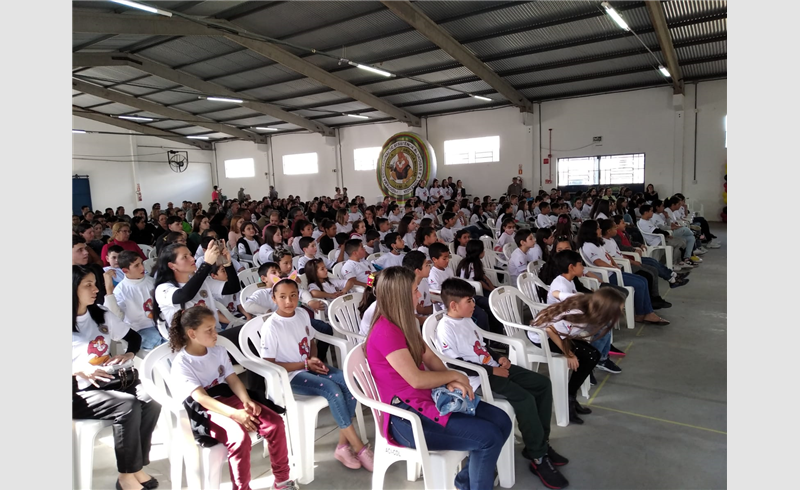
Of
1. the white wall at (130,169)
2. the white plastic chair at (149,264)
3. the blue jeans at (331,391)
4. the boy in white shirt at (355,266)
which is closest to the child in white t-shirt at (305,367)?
the blue jeans at (331,391)

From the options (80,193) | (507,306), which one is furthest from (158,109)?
(507,306)

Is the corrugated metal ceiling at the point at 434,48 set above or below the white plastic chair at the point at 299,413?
above

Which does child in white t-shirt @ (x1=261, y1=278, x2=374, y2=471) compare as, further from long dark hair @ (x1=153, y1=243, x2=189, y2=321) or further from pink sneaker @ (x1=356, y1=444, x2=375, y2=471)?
long dark hair @ (x1=153, y1=243, x2=189, y2=321)

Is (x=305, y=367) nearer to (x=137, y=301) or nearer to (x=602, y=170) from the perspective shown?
(x=137, y=301)

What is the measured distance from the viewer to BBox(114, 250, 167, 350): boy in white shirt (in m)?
3.08

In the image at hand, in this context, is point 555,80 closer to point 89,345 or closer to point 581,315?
point 581,315

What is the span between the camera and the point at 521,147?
13.8 m

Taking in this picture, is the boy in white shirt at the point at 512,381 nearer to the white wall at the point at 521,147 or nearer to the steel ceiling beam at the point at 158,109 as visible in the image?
the white wall at the point at 521,147

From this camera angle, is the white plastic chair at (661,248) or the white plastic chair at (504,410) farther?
the white plastic chair at (661,248)

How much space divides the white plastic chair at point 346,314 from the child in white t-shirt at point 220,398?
2.84 feet

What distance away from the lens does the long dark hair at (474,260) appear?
4293 millimetres

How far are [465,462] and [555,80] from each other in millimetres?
11350

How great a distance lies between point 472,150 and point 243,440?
Result: 1373cm

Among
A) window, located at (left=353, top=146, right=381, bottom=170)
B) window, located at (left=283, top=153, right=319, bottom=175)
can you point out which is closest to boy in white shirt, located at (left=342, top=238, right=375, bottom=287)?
window, located at (left=353, top=146, right=381, bottom=170)
